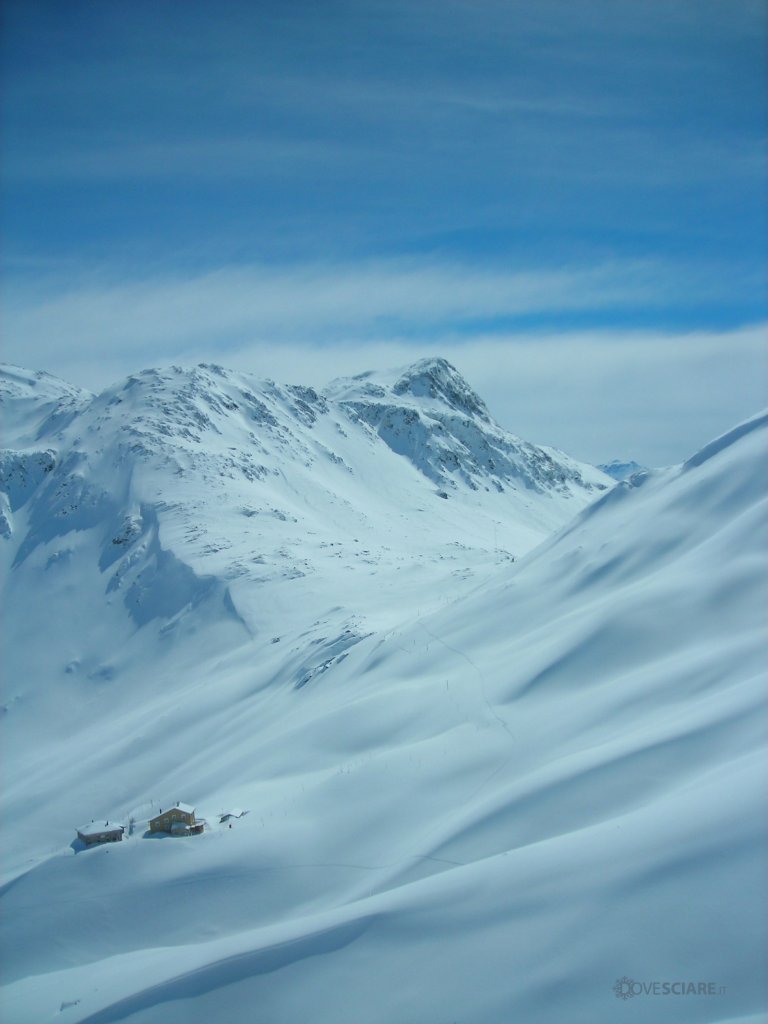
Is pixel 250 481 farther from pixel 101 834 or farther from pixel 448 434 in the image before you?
pixel 101 834

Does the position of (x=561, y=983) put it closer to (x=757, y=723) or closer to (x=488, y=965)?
(x=488, y=965)

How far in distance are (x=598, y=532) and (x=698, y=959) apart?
2857 cm

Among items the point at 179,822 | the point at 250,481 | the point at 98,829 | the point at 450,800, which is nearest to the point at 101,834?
the point at 98,829

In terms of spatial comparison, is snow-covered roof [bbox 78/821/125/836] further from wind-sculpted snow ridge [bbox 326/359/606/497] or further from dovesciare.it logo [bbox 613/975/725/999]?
wind-sculpted snow ridge [bbox 326/359/606/497]

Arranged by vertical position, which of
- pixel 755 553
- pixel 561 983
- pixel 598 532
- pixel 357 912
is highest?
pixel 598 532

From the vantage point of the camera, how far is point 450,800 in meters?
21.8

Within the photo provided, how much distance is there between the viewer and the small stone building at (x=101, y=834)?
26984 mm

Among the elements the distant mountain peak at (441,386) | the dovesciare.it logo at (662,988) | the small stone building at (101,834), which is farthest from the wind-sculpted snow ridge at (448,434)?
the dovesciare.it logo at (662,988)

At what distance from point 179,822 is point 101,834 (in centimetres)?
345

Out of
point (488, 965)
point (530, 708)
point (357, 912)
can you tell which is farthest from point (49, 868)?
point (488, 965)

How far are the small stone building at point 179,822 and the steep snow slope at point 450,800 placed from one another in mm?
591

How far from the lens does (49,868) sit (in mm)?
26453

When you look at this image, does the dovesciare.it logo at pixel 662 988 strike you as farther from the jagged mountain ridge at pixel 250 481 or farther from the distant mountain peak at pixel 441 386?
the distant mountain peak at pixel 441 386

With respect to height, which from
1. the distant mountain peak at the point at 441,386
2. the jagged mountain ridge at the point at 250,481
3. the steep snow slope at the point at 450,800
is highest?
the distant mountain peak at the point at 441,386
